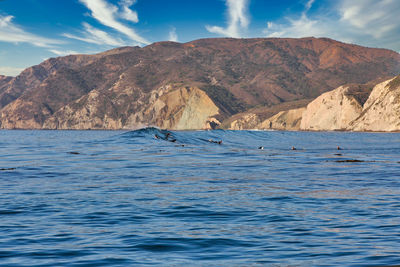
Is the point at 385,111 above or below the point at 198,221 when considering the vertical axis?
above

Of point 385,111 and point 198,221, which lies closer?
point 198,221

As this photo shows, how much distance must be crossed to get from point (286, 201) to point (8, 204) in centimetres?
958

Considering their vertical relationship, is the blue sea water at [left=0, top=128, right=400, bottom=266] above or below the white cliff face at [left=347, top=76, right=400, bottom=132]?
below

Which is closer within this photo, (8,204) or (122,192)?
(8,204)

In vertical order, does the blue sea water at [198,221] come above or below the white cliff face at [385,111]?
below

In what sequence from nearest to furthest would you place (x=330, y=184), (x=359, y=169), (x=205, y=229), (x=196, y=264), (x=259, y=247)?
(x=196, y=264) → (x=259, y=247) → (x=205, y=229) → (x=330, y=184) → (x=359, y=169)

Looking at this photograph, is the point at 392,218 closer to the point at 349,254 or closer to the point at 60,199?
the point at 349,254

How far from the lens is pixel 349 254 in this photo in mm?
9023

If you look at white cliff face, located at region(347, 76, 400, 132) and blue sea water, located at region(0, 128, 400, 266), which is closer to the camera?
blue sea water, located at region(0, 128, 400, 266)

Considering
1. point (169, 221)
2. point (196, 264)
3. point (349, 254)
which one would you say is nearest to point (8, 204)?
point (169, 221)

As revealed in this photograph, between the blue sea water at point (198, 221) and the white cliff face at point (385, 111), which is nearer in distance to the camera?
the blue sea water at point (198, 221)

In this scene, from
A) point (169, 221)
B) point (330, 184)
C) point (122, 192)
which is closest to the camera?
point (169, 221)

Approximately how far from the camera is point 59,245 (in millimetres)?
9883

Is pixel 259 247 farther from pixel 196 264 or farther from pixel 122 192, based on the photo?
pixel 122 192
